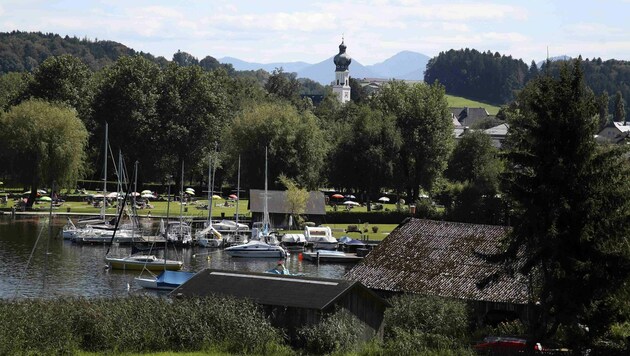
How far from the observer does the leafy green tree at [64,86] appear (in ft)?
387

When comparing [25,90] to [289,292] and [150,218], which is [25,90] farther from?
[289,292]

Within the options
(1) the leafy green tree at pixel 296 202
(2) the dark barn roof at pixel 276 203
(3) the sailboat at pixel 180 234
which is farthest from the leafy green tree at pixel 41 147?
(1) the leafy green tree at pixel 296 202

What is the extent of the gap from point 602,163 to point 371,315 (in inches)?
402

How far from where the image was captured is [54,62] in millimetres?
119250

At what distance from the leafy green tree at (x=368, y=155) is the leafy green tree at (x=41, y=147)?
25.5m

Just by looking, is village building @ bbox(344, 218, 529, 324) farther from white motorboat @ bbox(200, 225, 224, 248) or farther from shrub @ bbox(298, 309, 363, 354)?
white motorboat @ bbox(200, 225, 224, 248)

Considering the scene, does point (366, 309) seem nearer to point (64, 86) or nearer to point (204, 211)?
point (204, 211)

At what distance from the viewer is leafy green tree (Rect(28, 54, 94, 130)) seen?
11794 centimetres

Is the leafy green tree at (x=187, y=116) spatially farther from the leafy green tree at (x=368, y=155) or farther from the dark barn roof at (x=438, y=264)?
the dark barn roof at (x=438, y=264)

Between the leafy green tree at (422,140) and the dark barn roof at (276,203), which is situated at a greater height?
the leafy green tree at (422,140)

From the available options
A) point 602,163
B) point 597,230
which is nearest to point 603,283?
point 597,230

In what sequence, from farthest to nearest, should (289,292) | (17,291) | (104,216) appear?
(104,216), (17,291), (289,292)

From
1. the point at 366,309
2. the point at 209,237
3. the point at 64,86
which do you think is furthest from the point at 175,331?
the point at 64,86

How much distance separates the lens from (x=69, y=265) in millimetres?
70562
